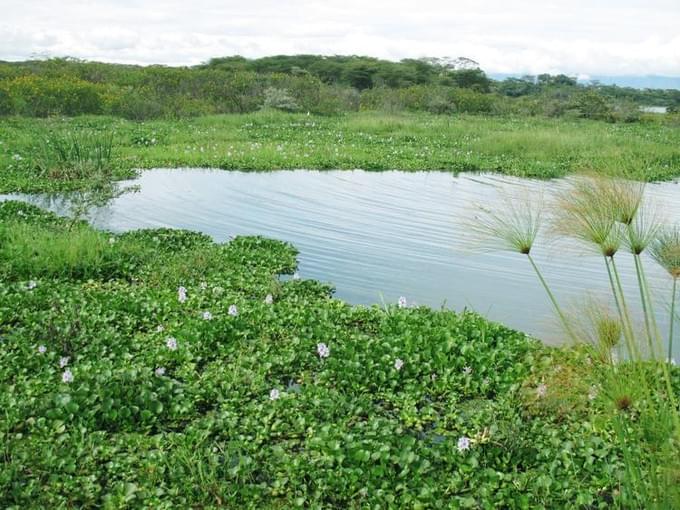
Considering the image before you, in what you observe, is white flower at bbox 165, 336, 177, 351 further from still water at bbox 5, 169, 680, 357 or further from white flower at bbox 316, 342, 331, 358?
still water at bbox 5, 169, 680, 357

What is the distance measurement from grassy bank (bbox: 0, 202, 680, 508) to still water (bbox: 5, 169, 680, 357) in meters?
0.69

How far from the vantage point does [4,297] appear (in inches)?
240

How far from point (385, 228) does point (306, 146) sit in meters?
7.93

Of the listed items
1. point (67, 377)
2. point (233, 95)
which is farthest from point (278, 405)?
point (233, 95)

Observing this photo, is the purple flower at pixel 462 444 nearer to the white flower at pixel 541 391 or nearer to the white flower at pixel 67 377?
the white flower at pixel 541 391

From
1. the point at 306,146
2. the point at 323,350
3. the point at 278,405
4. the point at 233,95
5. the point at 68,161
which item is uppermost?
the point at 233,95

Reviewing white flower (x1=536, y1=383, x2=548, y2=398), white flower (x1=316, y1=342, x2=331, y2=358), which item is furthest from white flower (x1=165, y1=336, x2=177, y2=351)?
white flower (x1=536, y1=383, x2=548, y2=398)

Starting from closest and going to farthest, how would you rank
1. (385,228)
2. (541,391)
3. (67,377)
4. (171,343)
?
(67,377), (541,391), (171,343), (385,228)

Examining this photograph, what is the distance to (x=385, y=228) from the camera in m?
10.4

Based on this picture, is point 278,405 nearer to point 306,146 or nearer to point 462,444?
point 462,444

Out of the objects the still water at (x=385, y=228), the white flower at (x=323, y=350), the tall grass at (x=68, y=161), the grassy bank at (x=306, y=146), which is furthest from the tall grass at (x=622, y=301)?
the tall grass at (x=68, y=161)

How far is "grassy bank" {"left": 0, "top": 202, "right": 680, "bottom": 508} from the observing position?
3.76 metres

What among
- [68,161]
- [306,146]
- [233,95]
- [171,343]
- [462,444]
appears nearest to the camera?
[462,444]

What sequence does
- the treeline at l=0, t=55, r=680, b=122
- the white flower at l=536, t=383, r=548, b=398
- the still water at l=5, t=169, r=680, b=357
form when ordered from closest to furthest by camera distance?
the white flower at l=536, t=383, r=548, b=398, the still water at l=5, t=169, r=680, b=357, the treeline at l=0, t=55, r=680, b=122
